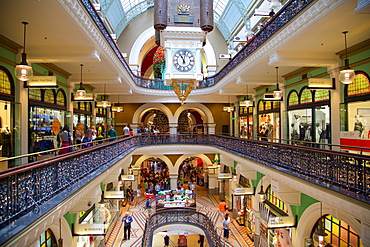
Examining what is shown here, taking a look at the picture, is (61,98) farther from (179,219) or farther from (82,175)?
(179,219)

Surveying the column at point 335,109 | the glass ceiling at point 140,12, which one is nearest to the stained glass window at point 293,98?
the column at point 335,109

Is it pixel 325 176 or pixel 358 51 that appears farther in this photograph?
pixel 358 51

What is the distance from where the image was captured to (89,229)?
870cm

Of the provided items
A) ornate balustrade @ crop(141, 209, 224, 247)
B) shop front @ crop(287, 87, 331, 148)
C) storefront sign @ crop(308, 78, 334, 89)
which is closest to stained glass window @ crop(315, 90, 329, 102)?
shop front @ crop(287, 87, 331, 148)

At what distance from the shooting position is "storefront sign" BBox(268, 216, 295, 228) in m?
8.33

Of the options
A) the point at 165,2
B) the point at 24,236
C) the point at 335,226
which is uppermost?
the point at 165,2

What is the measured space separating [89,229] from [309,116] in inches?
356

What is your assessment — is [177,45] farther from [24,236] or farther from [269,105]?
[24,236]

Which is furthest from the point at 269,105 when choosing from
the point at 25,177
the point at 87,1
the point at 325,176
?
the point at 25,177

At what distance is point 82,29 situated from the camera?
19.7ft

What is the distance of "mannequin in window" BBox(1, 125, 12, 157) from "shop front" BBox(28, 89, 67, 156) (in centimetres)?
145

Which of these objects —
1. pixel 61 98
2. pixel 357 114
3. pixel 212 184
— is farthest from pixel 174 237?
pixel 357 114

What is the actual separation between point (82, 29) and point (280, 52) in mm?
5454

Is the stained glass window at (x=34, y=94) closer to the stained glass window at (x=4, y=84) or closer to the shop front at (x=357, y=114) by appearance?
the stained glass window at (x=4, y=84)
